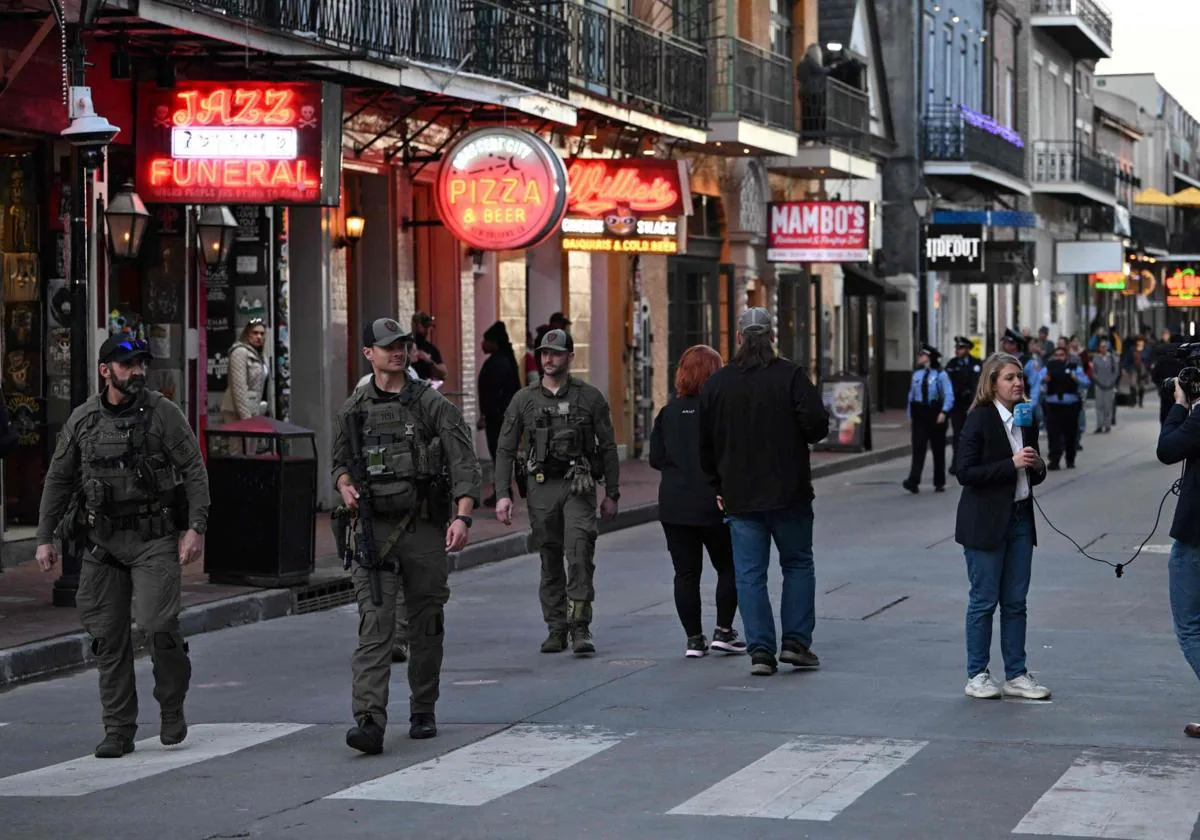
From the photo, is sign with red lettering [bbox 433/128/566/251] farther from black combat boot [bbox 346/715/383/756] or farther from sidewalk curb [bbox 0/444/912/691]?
black combat boot [bbox 346/715/383/756]

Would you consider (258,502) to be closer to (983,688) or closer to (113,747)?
(113,747)

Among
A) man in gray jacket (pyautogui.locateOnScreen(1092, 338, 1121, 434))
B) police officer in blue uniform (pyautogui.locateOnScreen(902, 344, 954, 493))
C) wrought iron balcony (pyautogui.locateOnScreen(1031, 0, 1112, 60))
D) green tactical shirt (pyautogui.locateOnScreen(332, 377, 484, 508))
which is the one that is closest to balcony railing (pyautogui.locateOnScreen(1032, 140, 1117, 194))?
wrought iron balcony (pyautogui.locateOnScreen(1031, 0, 1112, 60))

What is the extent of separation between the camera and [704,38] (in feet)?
96.7

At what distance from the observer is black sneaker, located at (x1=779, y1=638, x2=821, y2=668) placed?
11383 mm

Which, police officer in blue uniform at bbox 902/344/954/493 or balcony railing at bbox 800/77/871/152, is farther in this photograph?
balcony railing at bbox 800/77/871/152

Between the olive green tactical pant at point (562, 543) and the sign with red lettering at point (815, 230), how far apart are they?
2197 centimetres

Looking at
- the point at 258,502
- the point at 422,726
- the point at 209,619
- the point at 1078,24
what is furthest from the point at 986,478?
the point at 1078,24

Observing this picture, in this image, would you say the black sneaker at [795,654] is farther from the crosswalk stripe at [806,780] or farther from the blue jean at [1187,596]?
the blue jean at [1187,596]

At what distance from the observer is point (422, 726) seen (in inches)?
376

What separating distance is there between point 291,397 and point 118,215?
4149 mm

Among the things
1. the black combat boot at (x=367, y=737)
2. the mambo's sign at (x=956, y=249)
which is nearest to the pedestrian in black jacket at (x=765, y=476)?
the black combat boot at (x=367, y=737)

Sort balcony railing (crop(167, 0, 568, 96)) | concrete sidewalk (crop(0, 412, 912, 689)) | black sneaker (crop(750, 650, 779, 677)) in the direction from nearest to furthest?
black sneaker (crop(750, 650, 779, 677)) < concrete sidewalk (crop(0, 412, 912, 689)) < balcony railing (crop(167, 0, 568, 96))

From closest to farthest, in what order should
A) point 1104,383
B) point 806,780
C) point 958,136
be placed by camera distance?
point 806,780 < point 1104,383 < point 958,136

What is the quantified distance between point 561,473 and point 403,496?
9.90 feet
